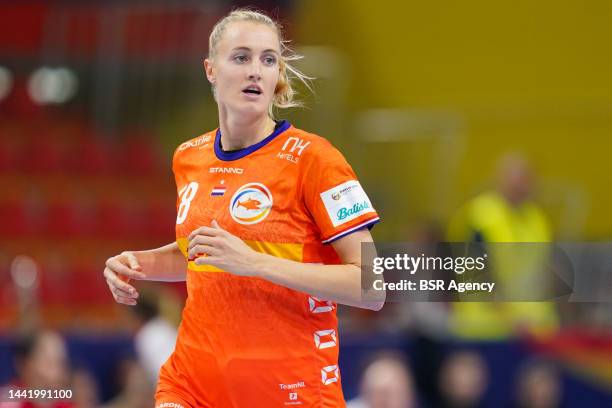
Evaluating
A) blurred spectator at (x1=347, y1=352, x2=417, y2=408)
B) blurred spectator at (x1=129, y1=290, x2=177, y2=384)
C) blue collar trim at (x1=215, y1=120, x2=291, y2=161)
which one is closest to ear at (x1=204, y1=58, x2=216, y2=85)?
blue collar trim at (x1=215, y1=120, x2=291, y2=161)

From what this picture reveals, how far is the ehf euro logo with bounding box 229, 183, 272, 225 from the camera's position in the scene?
405cm

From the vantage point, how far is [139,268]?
14.3 feet

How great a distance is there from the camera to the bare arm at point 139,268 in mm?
4219

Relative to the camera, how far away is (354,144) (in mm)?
12961

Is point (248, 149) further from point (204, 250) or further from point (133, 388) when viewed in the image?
point (133, 388)

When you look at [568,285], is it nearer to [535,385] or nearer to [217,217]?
[217,217]

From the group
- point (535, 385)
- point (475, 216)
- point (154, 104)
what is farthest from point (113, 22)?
point (535, 385)

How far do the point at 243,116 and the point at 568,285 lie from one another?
2.20m

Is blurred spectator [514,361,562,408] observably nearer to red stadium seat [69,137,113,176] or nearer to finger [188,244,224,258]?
finger [188,244,224,258]

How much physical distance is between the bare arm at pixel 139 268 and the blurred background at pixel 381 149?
398 cm

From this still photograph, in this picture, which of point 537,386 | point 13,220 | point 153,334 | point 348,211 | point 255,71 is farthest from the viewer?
point 13,220

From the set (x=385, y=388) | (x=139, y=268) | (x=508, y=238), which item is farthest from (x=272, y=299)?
(x=508, y=238)

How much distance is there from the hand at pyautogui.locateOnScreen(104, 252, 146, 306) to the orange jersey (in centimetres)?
27

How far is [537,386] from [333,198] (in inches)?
205
